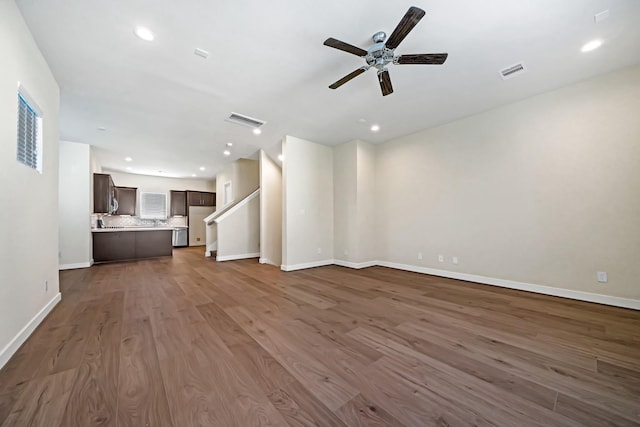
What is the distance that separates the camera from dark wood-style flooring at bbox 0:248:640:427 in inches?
49.9

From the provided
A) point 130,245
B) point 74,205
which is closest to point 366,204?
point 130,245

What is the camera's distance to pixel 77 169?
539cm

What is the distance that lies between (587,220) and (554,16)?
253cm

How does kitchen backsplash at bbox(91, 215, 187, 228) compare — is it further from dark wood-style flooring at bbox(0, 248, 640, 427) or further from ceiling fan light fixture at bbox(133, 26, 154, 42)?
ceiling fan light fixture at bbox(133, 26, 154, 42)

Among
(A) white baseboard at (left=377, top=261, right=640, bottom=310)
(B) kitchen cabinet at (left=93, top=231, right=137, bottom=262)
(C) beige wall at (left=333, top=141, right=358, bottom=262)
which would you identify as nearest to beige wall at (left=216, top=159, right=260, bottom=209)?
(B) kitchen cabinet at (left=93, top=231, right=137, bottom=262)

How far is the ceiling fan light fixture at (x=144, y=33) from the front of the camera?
225 cm

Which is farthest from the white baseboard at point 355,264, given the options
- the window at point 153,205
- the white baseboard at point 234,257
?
the window at point 153,205

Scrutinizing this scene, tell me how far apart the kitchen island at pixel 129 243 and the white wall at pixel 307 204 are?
4.08m

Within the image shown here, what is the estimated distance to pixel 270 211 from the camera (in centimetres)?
614

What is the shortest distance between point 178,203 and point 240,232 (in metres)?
4.83

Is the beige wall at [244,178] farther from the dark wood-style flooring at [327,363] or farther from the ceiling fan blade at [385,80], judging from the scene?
the ceiling fan blade at [385,80]

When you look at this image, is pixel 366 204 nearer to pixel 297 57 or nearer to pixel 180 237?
pixel 297 57

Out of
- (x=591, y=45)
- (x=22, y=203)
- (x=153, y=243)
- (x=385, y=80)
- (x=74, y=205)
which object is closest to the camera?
(x=22, y=203)

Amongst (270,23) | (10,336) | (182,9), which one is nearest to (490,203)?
(270,23)
